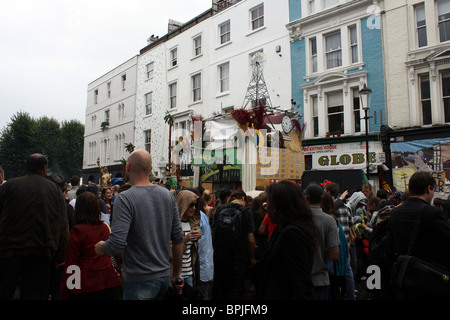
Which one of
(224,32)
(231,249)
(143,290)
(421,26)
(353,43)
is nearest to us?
(143,290)

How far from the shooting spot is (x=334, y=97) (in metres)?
16.1

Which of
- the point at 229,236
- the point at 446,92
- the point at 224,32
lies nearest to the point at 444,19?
the point at 446,92

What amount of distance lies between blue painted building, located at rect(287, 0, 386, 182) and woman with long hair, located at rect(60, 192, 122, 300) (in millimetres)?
12211

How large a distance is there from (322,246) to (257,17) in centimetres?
1929

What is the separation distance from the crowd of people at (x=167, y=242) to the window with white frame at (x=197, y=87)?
18762 millimetres

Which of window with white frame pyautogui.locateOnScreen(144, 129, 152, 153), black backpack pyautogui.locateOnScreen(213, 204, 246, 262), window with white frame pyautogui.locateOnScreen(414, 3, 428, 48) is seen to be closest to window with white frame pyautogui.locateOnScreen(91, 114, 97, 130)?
window with white frame pyautogui.locateOnScreen(144, 129, 152, 153)

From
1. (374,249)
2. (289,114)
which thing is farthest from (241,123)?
(374,249)

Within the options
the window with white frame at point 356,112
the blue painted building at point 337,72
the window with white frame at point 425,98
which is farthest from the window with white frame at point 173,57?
the window with white frame at point 425,98

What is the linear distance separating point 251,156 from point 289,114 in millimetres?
4202

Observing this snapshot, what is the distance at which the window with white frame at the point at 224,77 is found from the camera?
2130cm

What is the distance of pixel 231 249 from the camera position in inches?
180

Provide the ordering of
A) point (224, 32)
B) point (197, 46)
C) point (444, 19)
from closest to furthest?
point (444, 19) < point (224, 32) < point (197, 46)

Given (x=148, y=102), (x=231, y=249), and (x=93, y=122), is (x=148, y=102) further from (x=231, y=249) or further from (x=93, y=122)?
(x=231, y=249)

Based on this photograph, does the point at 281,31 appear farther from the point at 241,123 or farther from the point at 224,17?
the point at 241,123
